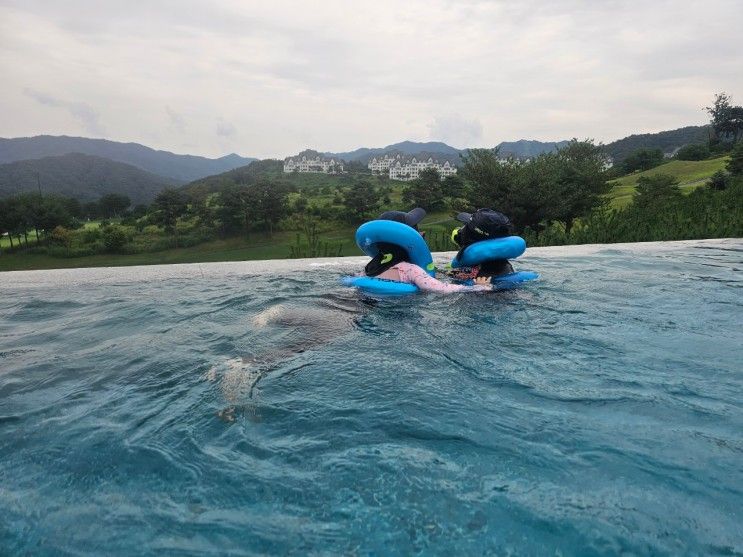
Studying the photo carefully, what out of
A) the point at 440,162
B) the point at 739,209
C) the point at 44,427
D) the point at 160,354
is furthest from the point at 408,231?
the point at 440,162

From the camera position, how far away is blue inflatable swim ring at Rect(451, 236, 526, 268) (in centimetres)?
600

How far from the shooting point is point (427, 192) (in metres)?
46.2

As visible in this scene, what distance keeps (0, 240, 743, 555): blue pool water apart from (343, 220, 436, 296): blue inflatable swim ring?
1.12 feet

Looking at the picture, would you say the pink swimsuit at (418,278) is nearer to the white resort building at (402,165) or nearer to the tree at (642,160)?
the tree at (642,160)

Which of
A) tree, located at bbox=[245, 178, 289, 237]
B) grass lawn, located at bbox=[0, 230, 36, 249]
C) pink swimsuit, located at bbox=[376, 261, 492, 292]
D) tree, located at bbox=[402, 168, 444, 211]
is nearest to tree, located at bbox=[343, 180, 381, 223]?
tree, located at bbox=[402, 168, 444, 211]

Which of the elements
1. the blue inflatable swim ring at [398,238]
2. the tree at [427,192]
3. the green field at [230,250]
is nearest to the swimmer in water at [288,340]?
the blue inflatable swim ring at [398,238]

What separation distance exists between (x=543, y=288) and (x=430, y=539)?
4.81m

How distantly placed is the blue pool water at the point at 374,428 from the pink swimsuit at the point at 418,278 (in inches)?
14.2

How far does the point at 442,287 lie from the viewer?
5.64 meters

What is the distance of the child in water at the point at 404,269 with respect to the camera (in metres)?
5.70

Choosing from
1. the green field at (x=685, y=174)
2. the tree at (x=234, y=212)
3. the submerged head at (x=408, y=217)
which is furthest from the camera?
the tree at (x=234, y=212)

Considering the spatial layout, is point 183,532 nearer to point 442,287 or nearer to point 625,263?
point 442,287

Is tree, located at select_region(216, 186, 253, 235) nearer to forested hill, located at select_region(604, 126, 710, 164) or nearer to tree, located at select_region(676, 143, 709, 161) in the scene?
tree, located at select_region(676, 143, 709, 161)

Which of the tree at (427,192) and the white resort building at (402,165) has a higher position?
the white resort building at (402,165)
